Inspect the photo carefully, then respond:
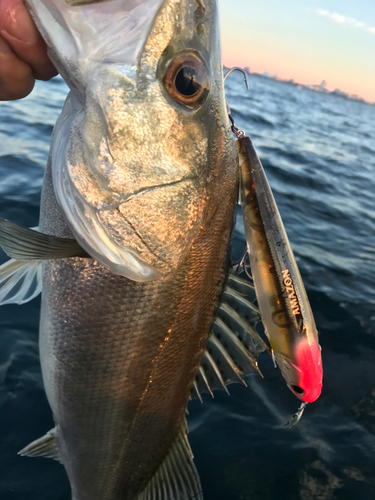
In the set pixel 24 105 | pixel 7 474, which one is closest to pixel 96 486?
pixel 7 474

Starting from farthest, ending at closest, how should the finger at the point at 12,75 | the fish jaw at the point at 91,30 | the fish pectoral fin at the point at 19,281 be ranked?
the fish pectoral fin at the point at 19,281 → the finger at the point at 12,75 → the fish jaw at the point at 91,30

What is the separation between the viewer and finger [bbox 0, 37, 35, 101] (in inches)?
49.5

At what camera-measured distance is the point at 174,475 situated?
66.3 inches

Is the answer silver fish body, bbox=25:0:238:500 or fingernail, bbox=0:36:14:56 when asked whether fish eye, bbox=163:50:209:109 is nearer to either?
silver fish body, bbox=25:0:238:500

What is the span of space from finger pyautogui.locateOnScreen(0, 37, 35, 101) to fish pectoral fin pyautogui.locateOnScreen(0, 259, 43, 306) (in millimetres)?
691

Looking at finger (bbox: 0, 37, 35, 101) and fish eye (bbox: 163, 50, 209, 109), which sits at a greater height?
fish eye (bbox: 163, 50, 209, 109)

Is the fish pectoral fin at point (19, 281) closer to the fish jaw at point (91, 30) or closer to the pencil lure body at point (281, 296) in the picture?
the fish jaw at point (91, 30)

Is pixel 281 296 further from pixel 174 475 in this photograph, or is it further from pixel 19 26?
pixel 19 26

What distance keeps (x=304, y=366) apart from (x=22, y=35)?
56.4 inches

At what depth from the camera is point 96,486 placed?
1622 mm

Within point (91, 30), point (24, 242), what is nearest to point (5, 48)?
point (91, 30)

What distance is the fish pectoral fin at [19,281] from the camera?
1.55 metres

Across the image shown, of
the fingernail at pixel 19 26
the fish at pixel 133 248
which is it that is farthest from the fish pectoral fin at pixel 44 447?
the fingernail at pixel 19 26

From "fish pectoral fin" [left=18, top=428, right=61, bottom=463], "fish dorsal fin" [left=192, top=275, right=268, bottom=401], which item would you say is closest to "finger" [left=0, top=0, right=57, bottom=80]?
"fish dorsal fin" [left=192, top=275, right=268, bottom=401]
